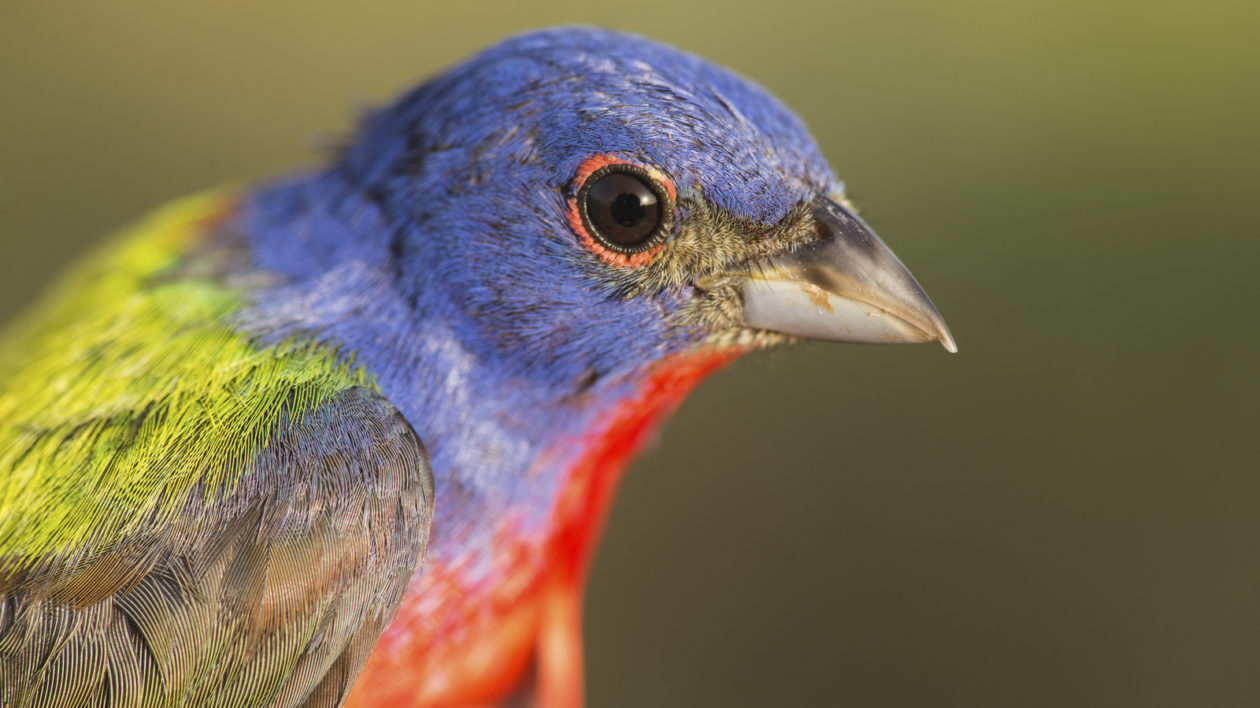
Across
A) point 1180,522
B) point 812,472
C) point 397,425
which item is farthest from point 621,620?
point 397,425

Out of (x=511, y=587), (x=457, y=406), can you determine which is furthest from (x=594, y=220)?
(x=511, y=587)

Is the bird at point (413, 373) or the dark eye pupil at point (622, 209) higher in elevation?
the dark eye pupil at point (622, 209)

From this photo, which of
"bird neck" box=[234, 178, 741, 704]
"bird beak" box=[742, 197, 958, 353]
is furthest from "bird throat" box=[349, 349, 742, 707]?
"bird beak" box=[742, 197, 958, 353]

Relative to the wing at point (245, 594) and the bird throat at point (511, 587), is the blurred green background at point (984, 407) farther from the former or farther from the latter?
the wing at point (245, 594)

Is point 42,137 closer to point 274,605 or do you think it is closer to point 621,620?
point 621,620

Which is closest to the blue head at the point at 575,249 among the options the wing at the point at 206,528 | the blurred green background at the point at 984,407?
the wing at the point at 206,528

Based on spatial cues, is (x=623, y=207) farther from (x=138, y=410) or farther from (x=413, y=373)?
(x=138, y=410)
